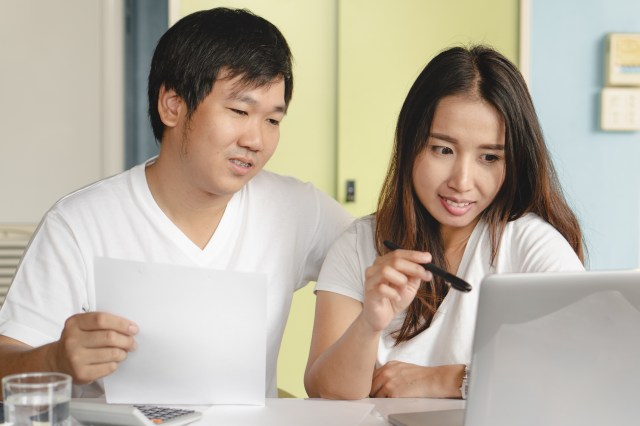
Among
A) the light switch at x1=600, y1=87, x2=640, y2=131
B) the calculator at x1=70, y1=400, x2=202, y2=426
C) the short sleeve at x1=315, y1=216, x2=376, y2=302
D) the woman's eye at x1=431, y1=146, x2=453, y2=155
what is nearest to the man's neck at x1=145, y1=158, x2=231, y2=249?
the short sleeve at x1=315, y1=216, x2=376, y2=302

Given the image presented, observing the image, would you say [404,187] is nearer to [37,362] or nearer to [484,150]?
[484,150]

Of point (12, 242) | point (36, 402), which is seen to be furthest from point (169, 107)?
point (12, 242)

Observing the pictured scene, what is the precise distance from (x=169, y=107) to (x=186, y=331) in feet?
2.10

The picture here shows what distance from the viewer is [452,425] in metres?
1.26

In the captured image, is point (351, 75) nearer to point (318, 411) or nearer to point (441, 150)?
point (441, 150)

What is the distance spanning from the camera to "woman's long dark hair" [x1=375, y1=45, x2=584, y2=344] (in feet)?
5.54

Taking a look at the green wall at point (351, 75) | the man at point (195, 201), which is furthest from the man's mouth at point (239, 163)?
the green wall at point (351, 75)

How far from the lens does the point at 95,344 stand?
4.39 feet

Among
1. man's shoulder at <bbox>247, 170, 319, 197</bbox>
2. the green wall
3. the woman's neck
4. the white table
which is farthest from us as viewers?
the green wall

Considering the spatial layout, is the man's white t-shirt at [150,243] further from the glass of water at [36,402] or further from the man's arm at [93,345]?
the glass of water at [36,402]

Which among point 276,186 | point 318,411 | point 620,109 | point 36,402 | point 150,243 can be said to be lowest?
point 318,411

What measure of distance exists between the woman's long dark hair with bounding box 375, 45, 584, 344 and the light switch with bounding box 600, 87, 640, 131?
1415mm

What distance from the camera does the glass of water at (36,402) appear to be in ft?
3.44

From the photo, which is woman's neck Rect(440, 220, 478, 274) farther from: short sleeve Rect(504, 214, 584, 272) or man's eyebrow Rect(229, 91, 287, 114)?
man's eyebrow Rect(229, 91, 287, 114)
